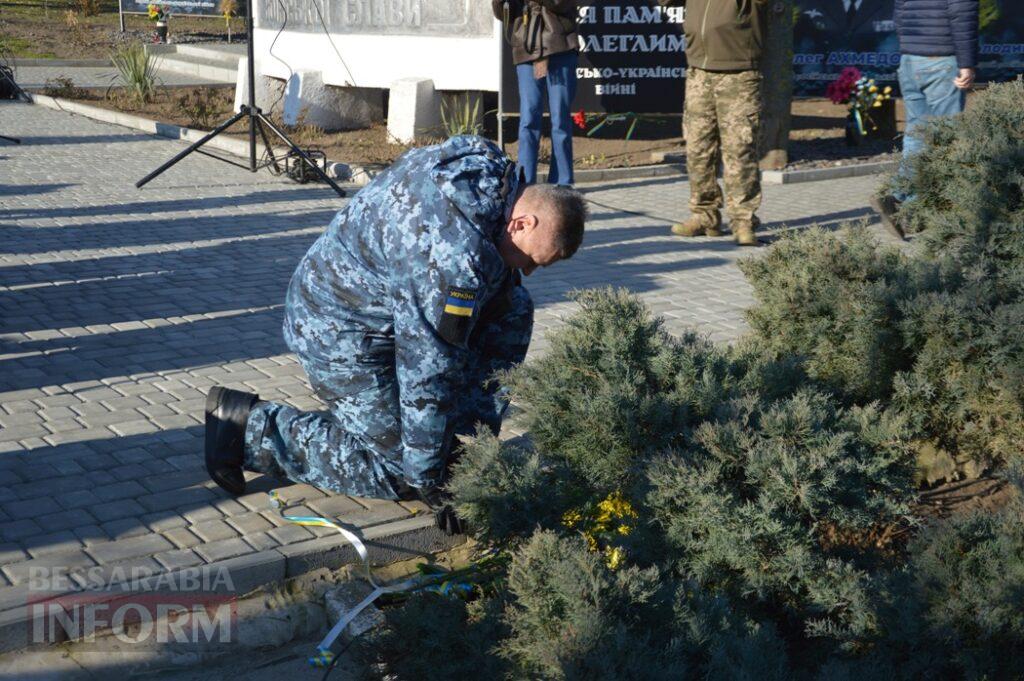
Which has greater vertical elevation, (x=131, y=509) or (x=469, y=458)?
(x=469, y=458)

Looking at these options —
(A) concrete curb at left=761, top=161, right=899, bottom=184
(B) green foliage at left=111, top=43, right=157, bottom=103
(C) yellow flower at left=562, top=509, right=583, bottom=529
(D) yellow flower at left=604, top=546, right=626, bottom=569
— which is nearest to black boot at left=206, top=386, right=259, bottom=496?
(C) yellow flower at left=562, top=509, right=583, bottom=529

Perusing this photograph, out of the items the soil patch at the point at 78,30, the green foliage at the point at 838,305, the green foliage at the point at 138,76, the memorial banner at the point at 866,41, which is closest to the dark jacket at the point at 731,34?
the green foliage at the point at 838,305

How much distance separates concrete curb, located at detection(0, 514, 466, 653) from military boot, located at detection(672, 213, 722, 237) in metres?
5.36

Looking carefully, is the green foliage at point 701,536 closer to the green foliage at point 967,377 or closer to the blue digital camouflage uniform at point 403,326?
the green foliage at point 967,377

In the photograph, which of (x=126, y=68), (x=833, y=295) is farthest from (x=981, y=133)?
(x=126, y=68)

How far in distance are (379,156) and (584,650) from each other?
10177mm

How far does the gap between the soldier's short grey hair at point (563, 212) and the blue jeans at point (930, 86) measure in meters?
5.38

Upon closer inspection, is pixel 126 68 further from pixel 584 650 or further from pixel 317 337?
pixel 584 650

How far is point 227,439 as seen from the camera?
418cm

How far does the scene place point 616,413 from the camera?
3.37 m

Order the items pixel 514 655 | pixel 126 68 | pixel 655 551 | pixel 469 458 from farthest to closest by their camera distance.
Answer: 1. pixel 126 68
2. pixel 469 458
3. pixel 655 551
4. pixel 514 655

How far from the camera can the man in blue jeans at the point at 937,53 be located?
819 cm

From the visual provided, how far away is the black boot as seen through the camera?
4.15 meters

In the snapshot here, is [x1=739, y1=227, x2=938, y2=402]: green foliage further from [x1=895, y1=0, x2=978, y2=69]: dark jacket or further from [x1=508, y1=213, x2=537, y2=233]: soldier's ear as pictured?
[x1=895, y1=0, x2=978, y2=69]: dark jacket
